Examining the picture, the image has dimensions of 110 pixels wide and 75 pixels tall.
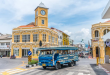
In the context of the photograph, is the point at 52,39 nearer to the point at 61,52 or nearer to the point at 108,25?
the point at 108,25

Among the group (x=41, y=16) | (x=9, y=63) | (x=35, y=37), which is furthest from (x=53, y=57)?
(x=41, y=16)

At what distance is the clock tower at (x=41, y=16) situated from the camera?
4072cm

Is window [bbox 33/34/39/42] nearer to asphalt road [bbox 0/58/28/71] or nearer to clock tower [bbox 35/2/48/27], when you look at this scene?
clock tower [bbox 35/2/48/27]

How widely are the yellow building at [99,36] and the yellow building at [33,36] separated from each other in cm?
1327

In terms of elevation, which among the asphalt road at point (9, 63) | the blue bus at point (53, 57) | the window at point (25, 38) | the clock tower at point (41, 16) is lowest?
the asphalt road at point (9, 63)

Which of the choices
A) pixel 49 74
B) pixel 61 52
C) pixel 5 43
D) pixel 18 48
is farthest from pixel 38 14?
pixel 49 74

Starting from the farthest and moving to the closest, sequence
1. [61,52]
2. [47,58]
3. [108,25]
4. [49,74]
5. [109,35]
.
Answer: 1. [108,25]
2. [109,35]
3. [61,52]
4. [47,58]
5. [49,74]

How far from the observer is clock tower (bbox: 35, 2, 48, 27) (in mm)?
40719

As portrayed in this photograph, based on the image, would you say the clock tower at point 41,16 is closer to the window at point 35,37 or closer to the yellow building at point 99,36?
the window at point 35,37

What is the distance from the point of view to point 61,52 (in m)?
15.6

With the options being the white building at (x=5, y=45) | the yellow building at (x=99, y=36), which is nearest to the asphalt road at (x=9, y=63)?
the white building at (x=5, y=45)

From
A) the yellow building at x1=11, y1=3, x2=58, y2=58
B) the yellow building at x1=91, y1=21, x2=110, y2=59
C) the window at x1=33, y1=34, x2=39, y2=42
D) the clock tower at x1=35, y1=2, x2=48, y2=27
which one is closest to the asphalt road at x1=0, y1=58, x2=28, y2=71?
the yellow building at x1=11, y1=3, x2=58, y2=58

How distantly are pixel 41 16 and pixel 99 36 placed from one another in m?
18.5

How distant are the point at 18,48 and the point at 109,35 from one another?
30.3 meters
